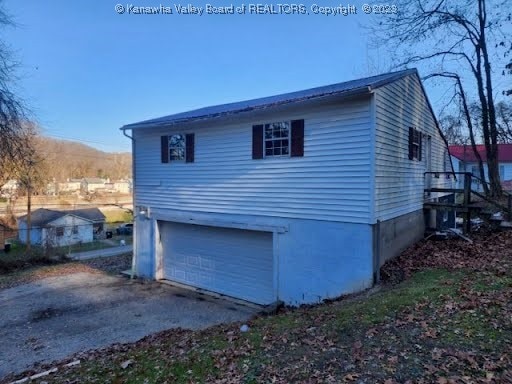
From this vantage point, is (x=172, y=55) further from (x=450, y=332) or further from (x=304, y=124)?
(x=450, y=332)

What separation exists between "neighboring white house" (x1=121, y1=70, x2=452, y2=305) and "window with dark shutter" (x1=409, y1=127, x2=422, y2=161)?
3cm

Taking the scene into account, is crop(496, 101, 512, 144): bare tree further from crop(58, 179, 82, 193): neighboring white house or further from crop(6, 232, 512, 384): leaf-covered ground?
crop(58, 179, 82, 193): neighboring white house

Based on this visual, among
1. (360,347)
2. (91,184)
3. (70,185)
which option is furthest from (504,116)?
(91,184)

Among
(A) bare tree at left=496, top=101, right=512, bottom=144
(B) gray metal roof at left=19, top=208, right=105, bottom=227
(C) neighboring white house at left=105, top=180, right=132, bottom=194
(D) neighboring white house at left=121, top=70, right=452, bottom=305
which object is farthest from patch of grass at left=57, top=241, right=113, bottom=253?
(C) neighboring white house at left=105, top=180, right=132, bottom=194

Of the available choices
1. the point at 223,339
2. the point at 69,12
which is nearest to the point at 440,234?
the point at 223,339

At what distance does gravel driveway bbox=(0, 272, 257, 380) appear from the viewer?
7477mm

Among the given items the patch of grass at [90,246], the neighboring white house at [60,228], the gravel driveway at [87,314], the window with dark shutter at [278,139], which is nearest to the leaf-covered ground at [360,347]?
the gravel driveway at [87,314]

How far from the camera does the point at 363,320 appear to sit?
5297mm

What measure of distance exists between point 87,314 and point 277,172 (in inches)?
251

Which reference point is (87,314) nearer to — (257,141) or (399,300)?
(257,141)

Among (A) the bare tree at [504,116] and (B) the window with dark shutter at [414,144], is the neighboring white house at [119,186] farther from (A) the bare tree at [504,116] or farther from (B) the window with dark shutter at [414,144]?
(B) the window with dark shutter at [414,144]

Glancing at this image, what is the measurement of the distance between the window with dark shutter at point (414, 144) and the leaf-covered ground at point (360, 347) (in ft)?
16.1

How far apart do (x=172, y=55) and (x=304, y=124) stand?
9.43 meters

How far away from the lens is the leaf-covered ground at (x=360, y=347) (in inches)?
149
